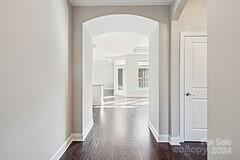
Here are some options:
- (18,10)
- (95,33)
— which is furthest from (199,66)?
(18,10)

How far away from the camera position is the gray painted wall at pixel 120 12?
4.30 m

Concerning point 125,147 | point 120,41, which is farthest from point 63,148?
point 120,41

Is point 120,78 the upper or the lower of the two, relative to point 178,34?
lower

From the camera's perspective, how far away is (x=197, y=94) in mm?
4285

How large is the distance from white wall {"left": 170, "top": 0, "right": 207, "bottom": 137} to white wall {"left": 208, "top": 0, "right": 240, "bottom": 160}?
203 cm

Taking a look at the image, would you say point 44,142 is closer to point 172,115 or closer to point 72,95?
point 72,95

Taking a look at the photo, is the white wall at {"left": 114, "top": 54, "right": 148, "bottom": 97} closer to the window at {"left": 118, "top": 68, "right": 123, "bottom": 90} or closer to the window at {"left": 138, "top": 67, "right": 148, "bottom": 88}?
the window at {"left": 138, "top": 67, "right": 148, "bottom": 88}

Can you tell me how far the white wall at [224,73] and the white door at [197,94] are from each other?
216 centimetres

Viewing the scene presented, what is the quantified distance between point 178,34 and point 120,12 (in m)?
1.22

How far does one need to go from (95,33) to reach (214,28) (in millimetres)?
3870

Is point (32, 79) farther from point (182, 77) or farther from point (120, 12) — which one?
point (182, 77)

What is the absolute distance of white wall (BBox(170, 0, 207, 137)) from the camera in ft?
13.7

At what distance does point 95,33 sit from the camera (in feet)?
18.1

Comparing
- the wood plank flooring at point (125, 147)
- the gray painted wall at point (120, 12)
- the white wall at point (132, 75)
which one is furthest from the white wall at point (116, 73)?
the gray painted wall at point (120, 12)
